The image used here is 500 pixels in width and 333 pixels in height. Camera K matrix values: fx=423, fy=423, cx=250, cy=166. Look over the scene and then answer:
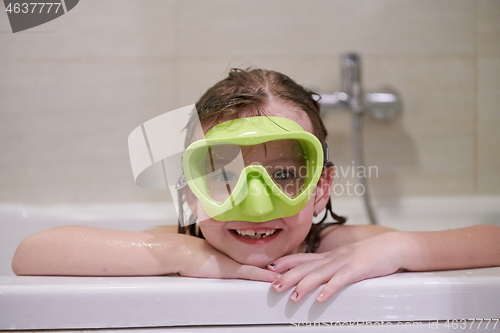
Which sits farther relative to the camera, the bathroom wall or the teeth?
the bathroom wall

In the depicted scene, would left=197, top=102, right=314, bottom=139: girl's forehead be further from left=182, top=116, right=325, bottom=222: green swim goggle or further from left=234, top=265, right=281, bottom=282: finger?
left=234, top=265, right=281, bottom=282: finger

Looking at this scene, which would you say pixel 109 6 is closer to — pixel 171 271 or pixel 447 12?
pixel 171 271

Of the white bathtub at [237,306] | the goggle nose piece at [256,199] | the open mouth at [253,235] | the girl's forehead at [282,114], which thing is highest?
the girl's forehead at [282,114]

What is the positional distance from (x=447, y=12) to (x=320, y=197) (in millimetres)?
1120

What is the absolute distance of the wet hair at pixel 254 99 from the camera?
0.80 metres

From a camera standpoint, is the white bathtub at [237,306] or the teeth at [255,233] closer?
the white bathtub at [237,306]

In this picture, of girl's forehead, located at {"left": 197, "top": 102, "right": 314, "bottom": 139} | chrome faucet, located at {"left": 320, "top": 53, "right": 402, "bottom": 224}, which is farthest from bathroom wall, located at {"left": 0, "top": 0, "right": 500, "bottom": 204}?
girl's forehead, located at {"left": 197, "top": 102, "right": 314, "bottom": 139}

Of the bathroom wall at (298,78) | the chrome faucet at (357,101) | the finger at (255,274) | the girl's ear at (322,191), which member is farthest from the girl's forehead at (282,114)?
the chrome faucet at (357,101)

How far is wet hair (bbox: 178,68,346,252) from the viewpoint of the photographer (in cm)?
80

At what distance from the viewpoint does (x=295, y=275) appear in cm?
66

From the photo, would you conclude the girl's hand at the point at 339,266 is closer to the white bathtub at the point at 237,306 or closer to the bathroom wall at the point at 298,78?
the white bathtub at the point at 237,306

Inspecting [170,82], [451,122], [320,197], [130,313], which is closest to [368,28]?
[451,122]

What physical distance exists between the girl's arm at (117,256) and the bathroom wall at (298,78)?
0.60 metres

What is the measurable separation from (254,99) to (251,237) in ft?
0.86
